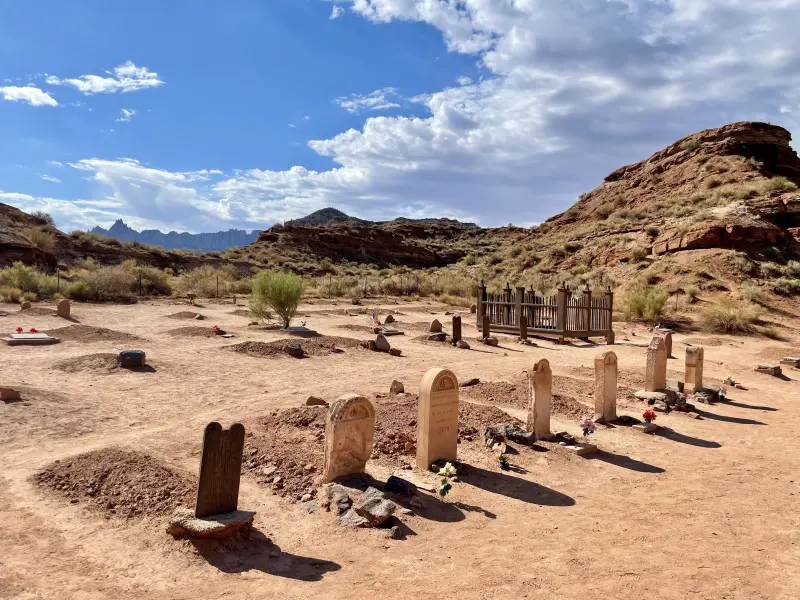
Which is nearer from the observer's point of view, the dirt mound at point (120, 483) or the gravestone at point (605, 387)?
the dirt mound at point (120, 483)

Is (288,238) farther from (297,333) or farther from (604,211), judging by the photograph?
(297,333)

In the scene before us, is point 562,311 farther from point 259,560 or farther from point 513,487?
point 259,560

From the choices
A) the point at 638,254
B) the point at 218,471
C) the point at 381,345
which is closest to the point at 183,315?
the point at 381,345

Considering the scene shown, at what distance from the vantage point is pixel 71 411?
8.48 m

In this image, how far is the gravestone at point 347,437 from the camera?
5910 mm

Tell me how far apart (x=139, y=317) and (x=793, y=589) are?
2153 centimetres

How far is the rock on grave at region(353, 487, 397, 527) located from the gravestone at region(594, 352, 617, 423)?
17.1 ft

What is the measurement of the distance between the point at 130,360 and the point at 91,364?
0.87m

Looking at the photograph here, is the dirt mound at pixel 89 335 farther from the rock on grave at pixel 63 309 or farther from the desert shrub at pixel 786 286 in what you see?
the desert shrub at pixel 786 286

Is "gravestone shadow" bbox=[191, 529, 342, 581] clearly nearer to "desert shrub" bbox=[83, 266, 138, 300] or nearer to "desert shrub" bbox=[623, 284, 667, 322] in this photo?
"desert shrub" bbox=[623, 284, 667, 322]

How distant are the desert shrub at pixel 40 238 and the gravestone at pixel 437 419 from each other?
144 ft

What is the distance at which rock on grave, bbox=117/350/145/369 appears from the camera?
1165cm

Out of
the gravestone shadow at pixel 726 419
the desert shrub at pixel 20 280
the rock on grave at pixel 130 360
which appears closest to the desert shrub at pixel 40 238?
the desert shrub at pixel 20 280

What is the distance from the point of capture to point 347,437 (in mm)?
5961
